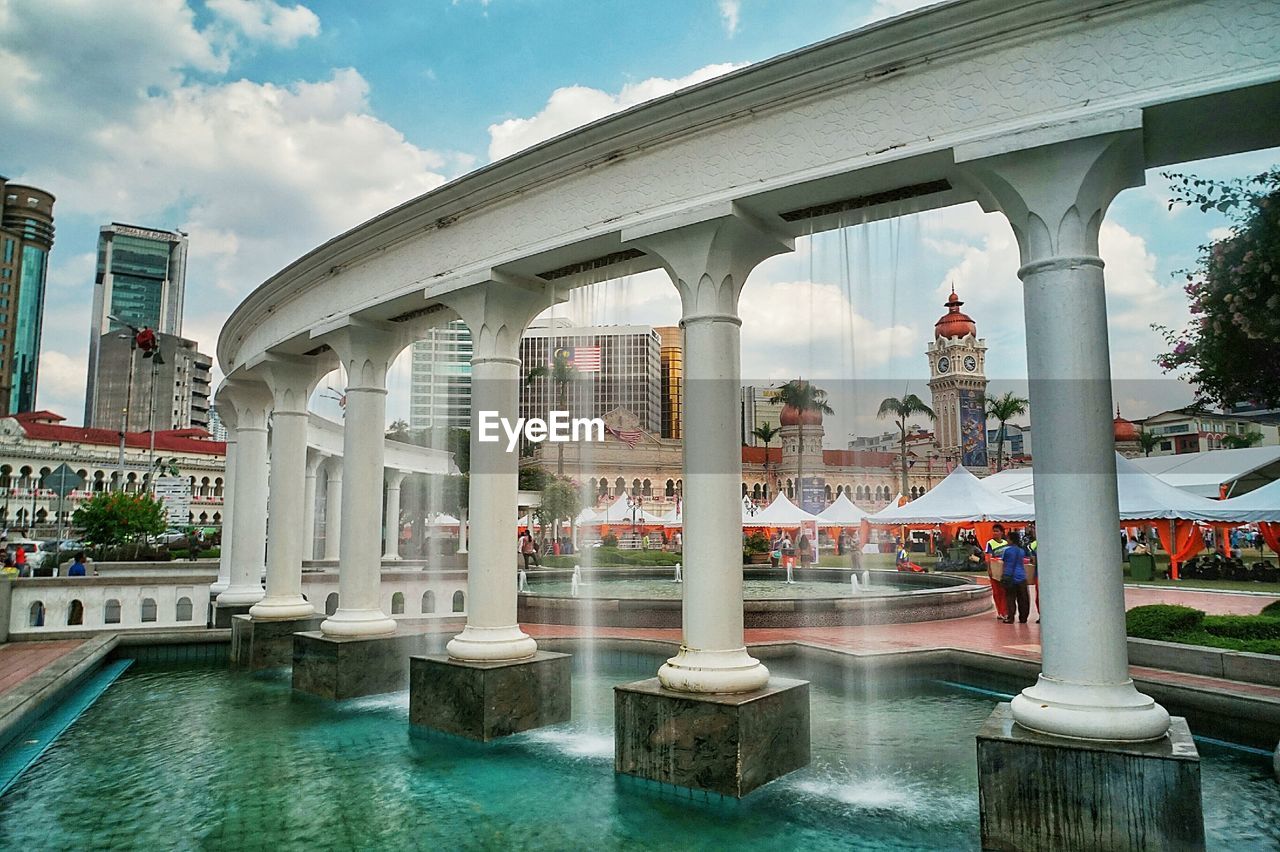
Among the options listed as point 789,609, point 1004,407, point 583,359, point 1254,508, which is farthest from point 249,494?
point 1004,407

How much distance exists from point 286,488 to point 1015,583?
11916mm

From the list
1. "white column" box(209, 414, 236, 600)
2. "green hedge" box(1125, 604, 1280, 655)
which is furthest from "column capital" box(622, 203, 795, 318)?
"white column" box(209, 414, 236, 600)

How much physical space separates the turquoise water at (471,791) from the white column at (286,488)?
3.29 m

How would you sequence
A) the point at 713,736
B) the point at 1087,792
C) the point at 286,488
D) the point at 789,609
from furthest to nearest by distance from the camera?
the point at 789,609 → the point at 286,488 → the point at 713,736 → the point at 1087,792

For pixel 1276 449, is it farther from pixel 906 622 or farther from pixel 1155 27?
pixel 1155 27

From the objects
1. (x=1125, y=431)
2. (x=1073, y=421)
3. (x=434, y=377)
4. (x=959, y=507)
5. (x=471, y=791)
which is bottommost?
(x=471, y=791)

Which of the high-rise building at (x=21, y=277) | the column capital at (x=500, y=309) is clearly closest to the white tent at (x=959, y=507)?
the column capital at (x=500, y=309)

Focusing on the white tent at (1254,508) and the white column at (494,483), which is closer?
the white column at (494,483)

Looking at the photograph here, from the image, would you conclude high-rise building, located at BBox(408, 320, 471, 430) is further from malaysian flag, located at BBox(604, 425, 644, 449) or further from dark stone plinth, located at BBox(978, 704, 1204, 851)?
malaysian flag, located at BBox(604, 425, 644, 449)

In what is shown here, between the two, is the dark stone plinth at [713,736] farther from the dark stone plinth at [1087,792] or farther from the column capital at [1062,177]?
the column capital at [1062,177]

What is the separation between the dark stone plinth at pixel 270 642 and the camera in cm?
1177

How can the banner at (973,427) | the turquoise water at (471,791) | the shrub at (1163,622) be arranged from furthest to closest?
the banner at (973,427), the shrub at (1163,622), the turquoise water at (471,791)

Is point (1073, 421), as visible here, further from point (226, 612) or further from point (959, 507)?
point (959, 507)

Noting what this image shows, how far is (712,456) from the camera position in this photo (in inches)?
259
